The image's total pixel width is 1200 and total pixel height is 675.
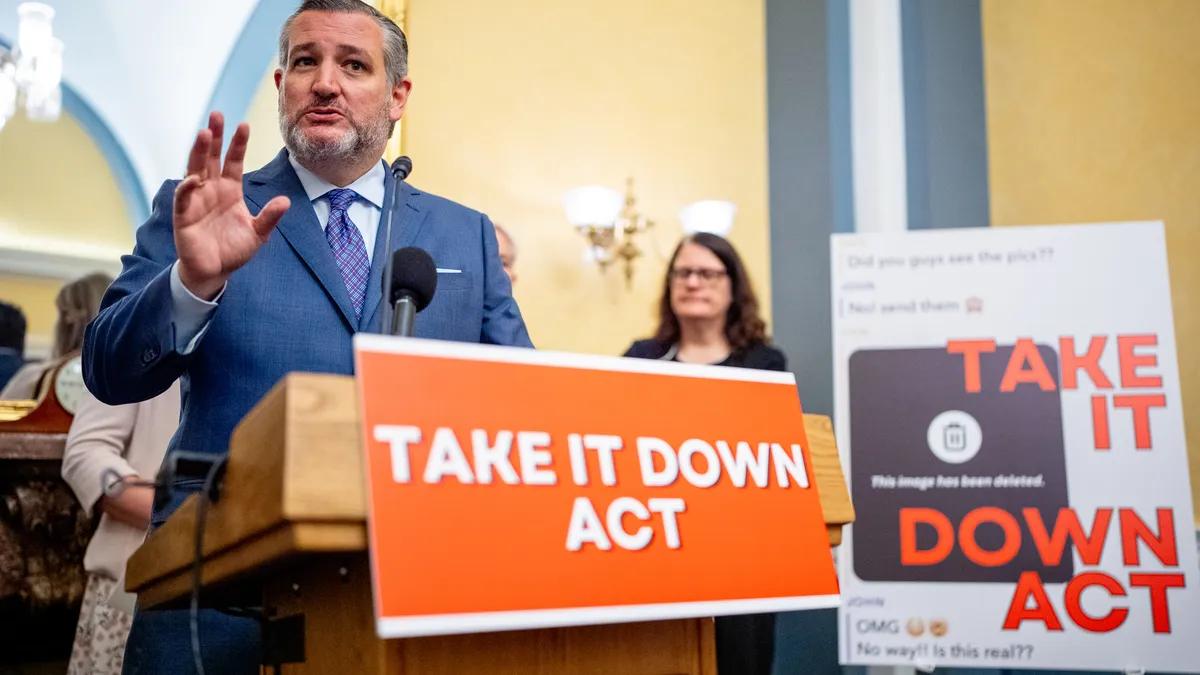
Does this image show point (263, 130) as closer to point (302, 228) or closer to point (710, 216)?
point (710, 216)

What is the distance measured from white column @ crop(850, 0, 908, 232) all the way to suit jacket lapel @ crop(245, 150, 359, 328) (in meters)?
3.01

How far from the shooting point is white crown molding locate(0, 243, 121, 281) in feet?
9.56

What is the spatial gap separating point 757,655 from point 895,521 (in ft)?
2.29

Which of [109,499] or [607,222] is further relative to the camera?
[607,222]

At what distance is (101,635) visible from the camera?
2.40 meters

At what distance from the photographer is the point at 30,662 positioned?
275 cm

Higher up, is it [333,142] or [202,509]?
[333,142]

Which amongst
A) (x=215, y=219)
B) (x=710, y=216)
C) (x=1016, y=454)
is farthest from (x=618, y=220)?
(x=215, y=219)

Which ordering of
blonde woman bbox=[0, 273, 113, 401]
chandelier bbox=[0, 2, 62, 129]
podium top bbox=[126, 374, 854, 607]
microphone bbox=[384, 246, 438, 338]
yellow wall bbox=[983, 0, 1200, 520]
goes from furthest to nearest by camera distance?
yellow wall bbox=[983, 0, 1200, 520]
chandelier bbox=[0, 2, 62, 129]
blonde woman bbox=[0, 273, 113, 401]
microphone bbox=[384, 246, 438, 338]
podium top bbox=[126, 374, 854, 607]

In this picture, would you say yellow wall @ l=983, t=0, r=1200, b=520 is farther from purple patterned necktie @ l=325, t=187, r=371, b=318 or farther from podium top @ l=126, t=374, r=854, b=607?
podium top @ l=126, t=374, r=854, b=607

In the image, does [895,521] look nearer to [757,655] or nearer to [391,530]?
[757,655]

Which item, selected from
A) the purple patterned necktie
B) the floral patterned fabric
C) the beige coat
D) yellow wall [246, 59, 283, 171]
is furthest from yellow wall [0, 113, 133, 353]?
the purple patterned necktie

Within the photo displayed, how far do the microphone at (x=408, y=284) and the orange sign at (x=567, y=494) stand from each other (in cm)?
18

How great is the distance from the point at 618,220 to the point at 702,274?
1.01 meters
